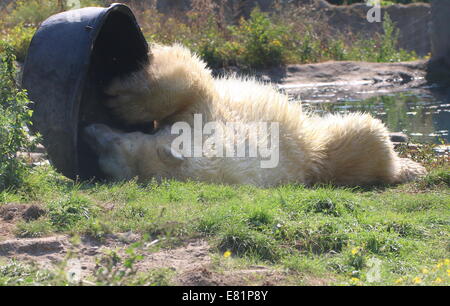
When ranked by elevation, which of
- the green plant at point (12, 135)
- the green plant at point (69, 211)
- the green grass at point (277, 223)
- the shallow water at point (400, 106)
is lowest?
the shallow water at point (400, 106)

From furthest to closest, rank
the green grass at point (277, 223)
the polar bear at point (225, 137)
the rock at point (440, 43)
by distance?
the rock at point (440, 43) → the polar bear at point (225, 137) → the green grass at point (277, 223)

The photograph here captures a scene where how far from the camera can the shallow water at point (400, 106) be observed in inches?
404

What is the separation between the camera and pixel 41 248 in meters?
4.19

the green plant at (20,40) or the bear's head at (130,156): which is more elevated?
the green plant at (20,40)

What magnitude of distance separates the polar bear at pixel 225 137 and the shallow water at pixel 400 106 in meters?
2.37

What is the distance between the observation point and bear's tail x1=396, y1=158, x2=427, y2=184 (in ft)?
22.9

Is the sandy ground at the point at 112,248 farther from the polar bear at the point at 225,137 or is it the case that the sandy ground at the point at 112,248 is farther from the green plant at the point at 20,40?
the green plant at the point at 20,40

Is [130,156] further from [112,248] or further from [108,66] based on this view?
[112,248]

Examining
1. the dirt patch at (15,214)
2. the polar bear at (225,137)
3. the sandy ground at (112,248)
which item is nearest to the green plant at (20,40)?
the polar bear at (225,137)

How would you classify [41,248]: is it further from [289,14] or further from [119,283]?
[289,14]

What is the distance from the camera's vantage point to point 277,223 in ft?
15.1

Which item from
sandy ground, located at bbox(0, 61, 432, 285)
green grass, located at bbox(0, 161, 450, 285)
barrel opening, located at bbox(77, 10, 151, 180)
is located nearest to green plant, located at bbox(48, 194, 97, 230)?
green grass, located at bbox(0, 161, 450, 285)

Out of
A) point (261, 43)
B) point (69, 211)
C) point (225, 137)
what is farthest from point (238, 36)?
point (69, 211)

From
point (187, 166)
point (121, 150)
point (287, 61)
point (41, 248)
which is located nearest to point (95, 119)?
point (121, 150)
